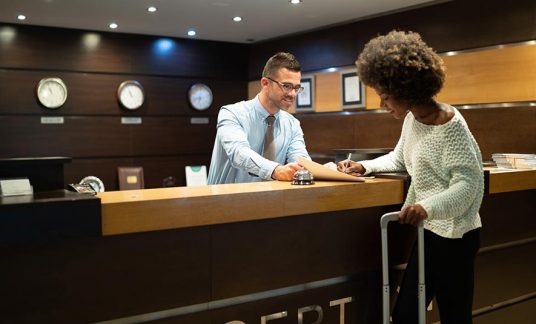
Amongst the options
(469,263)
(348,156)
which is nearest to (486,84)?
(348,156)

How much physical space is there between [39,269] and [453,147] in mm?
1350

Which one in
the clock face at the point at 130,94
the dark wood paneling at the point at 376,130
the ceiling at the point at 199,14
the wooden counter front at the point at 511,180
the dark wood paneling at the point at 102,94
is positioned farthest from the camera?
the clock face at the point at 130,94

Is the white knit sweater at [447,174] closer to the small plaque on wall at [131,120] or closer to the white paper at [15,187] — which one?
the white paper at [15,187]

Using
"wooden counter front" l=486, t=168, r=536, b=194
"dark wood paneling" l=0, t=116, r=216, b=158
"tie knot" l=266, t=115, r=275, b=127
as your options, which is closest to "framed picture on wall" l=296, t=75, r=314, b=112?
"dark wood paneling" l=0, t=116, r=216, b=158

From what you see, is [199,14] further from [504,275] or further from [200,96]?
[504,275]

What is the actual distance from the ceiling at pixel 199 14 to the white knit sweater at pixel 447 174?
3.51 metres

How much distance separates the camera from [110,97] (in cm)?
662

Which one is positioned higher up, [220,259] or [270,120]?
[270,120]

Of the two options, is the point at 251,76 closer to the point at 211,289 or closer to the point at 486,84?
the point at 486,84

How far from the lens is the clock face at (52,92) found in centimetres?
617

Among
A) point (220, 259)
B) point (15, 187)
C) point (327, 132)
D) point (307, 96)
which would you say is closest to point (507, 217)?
point (220, 259)

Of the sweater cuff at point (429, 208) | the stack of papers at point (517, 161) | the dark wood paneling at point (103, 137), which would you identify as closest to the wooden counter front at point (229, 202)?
the sweater cuff at point (429, 208)

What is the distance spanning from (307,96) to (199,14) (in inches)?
66.1

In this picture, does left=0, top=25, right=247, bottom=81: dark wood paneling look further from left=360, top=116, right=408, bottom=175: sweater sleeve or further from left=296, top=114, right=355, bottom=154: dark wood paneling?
left=360, top=116, right=408, bottom=175: sweater sleeve
